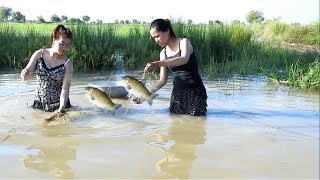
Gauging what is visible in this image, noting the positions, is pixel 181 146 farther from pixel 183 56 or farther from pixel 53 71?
pixel 53 71

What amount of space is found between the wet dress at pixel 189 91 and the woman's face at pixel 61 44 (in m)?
1.28

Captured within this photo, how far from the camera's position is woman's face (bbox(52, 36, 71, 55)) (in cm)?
543

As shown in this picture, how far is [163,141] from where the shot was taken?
490 cm

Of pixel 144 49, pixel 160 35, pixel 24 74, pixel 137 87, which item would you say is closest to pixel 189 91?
pixel 137 87

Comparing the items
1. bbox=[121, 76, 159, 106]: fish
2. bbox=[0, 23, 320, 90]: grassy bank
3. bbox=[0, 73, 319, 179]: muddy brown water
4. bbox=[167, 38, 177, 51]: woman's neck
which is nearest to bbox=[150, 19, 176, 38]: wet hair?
bbox=[167, 38, 177, 51]: woman's neck

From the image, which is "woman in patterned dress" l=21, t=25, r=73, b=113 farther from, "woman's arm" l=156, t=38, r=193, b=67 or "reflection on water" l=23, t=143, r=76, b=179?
"woman's arm" l=156, t=38, r=193, b=67

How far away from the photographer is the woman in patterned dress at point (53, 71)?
5.46 m

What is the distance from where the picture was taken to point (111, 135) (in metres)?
5.11

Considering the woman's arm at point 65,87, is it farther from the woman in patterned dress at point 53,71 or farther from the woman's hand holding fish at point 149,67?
the woman's hand holding fish at point 149,67

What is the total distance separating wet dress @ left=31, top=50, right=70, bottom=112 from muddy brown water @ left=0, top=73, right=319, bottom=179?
0.52 ft

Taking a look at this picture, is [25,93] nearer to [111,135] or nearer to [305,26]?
[111,135]

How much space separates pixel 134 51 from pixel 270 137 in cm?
776

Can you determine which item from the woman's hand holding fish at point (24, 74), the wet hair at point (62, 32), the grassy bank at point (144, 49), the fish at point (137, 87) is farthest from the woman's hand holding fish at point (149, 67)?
the grassy bank at point (144, 49)

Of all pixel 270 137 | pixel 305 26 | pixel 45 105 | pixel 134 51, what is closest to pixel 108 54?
pixel 134 51
